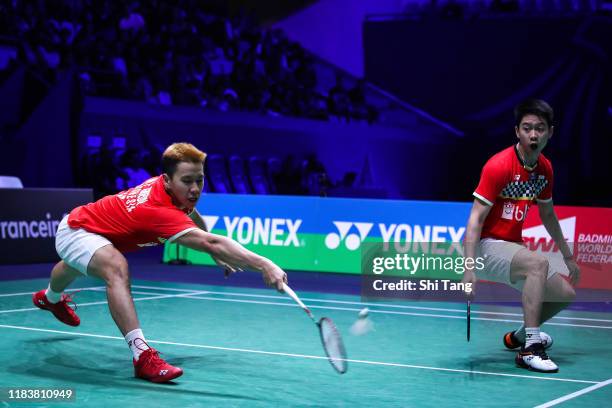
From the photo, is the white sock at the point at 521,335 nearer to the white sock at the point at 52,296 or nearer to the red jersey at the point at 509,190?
the red jersey at the point at 509,190

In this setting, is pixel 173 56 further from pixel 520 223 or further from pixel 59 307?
pixel 520 223

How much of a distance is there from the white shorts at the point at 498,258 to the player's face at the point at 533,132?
66 centimetres

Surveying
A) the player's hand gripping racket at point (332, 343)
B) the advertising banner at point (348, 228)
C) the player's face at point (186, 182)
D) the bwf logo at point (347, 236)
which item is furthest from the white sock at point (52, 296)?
the bwf logo at point (347, 236)

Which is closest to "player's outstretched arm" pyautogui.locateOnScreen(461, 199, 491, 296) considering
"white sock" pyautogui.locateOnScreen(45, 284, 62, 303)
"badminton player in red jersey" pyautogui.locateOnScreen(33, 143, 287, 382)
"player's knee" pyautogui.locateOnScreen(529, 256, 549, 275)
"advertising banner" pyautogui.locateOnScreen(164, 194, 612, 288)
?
"player's knee" pyautogui.locateOnScreen(529, 256, 549, 275)

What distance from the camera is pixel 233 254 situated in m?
5.20

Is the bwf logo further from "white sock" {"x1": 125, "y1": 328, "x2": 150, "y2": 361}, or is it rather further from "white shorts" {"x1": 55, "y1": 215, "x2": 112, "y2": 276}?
"white sock" {"x1": 125, "y1": 328, "x2": 150, "y2": 361}

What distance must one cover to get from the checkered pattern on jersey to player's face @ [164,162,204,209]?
6.87 ft

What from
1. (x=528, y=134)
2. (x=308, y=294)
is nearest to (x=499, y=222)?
(x=528, y=134)

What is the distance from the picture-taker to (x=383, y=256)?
469 inches

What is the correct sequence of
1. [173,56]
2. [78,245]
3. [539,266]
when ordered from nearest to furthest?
[78,245] → [539,266] → [173,56]

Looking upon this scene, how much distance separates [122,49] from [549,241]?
33.8ft

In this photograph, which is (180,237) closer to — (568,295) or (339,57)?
(568,295)

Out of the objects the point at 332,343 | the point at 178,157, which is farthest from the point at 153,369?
the point at 178,157

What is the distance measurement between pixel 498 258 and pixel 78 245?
2701 mm
